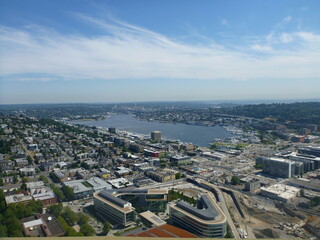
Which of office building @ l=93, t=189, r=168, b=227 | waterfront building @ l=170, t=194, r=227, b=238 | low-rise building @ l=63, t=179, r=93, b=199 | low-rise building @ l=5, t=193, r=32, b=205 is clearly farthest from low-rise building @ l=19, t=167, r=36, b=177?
waterfront building @ l=170, t=194, r=227, b=238

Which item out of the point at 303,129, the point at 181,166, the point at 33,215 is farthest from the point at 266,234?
the point at 303,129

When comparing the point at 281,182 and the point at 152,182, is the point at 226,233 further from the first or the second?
the point at 281,182

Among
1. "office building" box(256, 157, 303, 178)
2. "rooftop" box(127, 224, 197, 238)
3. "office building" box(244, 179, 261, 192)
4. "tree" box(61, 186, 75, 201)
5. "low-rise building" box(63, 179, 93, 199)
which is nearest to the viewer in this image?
"rooftop" box(127, 224, 197, 238)

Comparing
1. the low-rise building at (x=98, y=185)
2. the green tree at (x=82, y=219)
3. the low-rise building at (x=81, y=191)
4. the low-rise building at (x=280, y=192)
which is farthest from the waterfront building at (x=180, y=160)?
the green tree at (x=82, y=219)

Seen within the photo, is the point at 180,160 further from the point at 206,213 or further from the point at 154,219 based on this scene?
the point at 206,213

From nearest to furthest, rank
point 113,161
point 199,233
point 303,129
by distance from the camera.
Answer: point 199,233 < point 113,161 < point 303,129

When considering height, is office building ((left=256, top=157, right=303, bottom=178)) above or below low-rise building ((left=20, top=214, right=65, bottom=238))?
below

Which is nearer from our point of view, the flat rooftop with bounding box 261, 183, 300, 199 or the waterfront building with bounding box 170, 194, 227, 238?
the waterfront building with bounding box 170, 194, 227, 238

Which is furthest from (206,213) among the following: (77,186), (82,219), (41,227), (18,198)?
(18,198)

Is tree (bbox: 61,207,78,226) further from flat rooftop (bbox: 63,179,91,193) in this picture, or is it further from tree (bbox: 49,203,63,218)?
flat rooftop (bbox: 63,179,91,193)
